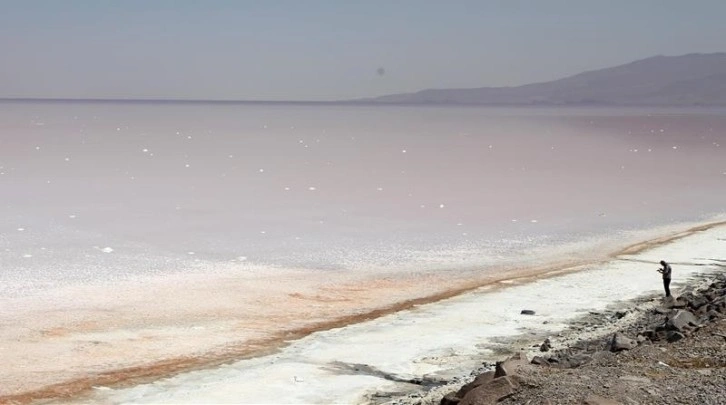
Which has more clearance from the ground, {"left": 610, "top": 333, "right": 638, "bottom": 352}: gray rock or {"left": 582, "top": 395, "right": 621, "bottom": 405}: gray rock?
{"left": 582, "top": 395, "right": 621, "bottom": 405}: gray rock

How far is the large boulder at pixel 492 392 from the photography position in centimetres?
575

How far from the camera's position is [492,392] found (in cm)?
581

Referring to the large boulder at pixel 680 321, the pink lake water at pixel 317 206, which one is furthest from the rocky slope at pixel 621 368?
the pink lake water at pixel 317 206

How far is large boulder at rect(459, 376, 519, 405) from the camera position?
5754 millimetres

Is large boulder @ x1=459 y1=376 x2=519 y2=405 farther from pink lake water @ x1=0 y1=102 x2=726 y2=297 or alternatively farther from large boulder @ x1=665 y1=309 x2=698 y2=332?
pink lake water @ x1=0 y1=102 x2=726 y2=297

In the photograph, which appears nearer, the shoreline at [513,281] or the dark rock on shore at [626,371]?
the dark rock on shore at [626,371]

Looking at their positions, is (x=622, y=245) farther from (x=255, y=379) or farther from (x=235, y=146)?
(x=235, y=146)

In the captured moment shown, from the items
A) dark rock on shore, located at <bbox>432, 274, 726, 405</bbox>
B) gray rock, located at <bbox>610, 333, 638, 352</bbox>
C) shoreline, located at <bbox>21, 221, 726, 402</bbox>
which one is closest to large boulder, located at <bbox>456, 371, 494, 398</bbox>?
dark rock on shore, located at <bbox>432, 274, 726, 405</bbox>

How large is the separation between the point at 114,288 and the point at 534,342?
434 cm

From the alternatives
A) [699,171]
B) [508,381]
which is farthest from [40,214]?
[699,171]

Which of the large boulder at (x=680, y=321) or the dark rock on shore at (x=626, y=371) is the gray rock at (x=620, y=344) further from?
the large boulder at (x=680, y=321)

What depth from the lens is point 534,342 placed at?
27.3 ft

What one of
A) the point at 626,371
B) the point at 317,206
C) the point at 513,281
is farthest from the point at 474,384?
the point at 317,206

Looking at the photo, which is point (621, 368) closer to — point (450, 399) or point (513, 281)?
point (450, 399)
